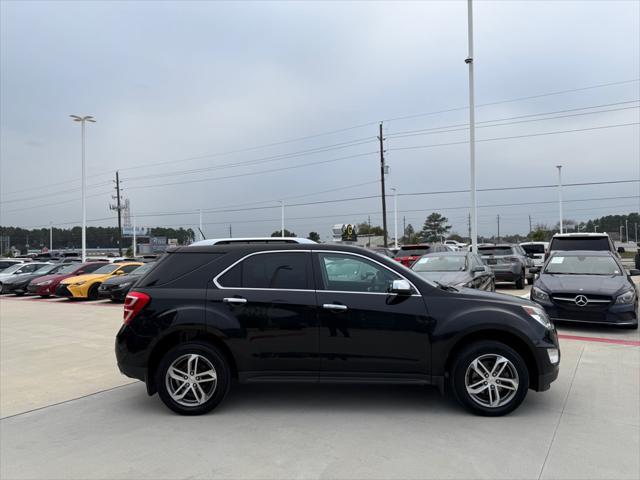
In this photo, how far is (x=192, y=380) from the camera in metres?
4.66

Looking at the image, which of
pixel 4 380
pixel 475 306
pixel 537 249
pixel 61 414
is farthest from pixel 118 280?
pixel 537 249

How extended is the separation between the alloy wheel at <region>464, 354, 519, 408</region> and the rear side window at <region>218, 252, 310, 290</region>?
5.92 ft

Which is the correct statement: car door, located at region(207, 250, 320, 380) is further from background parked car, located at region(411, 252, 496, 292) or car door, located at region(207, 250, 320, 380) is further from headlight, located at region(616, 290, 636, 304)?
headlight, located at region(616, 290, 636, 304)

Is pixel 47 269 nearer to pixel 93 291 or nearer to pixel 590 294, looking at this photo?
pixel 93 291

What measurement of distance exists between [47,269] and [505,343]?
24436 mm

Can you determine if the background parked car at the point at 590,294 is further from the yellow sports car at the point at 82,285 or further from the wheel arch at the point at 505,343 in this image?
the yellow sports car at the point at 82,285

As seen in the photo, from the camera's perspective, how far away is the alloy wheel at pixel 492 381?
4.48 metres

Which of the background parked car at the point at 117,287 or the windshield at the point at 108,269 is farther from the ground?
the windshield at the point at 108,269

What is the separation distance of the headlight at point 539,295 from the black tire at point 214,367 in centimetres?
667

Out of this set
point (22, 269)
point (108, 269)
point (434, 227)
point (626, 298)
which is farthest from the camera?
point (434, 227)

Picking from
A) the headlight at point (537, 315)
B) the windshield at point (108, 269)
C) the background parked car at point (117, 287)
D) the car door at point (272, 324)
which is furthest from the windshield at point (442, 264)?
the windshield at point (108, 269)

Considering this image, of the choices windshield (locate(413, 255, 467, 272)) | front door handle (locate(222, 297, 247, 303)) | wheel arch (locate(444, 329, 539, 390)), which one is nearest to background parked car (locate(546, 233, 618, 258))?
windshield (locate(413, 255, 467, 272))

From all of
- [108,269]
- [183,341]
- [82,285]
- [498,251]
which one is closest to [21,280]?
[108,269]

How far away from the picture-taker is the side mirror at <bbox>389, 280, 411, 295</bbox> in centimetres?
452
